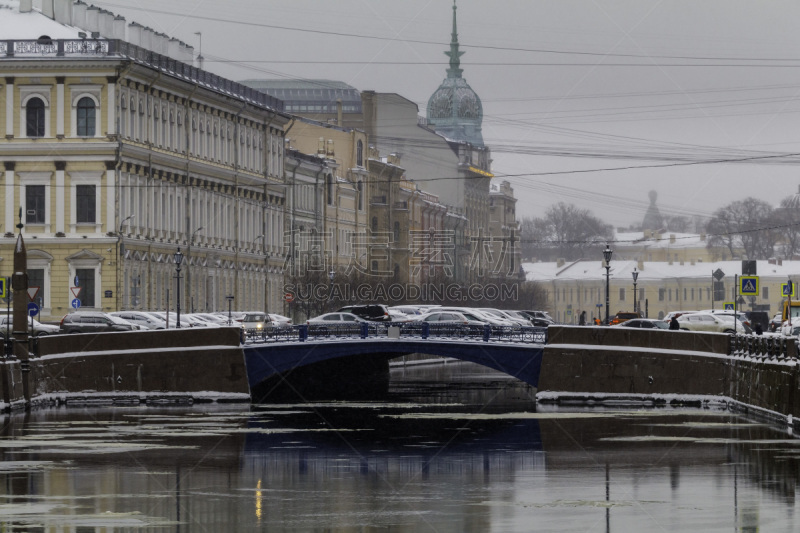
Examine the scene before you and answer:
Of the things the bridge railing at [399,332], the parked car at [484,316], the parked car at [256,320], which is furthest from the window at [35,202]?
the bridge railing at [399,332]

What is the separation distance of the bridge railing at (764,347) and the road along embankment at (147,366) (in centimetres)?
1753

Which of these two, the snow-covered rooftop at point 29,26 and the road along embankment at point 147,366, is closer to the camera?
the road along embankment at point 147,366

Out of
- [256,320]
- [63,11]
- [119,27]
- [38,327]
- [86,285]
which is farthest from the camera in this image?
[119,27]

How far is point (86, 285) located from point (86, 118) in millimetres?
8284

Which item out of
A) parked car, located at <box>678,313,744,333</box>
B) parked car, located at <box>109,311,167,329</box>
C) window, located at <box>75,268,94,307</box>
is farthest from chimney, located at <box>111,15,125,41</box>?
parked car, located at <box>678,313,744,333</box>

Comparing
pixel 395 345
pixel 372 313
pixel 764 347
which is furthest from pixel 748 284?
pixel 372 313

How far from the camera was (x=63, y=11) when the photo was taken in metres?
93.2

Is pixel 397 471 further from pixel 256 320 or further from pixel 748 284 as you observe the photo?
pixel 256 320

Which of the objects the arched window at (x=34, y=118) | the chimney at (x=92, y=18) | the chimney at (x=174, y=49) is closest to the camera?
the arched window at (x=34, y=118)

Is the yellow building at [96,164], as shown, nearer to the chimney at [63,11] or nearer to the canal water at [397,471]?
the chimney at [63,11]

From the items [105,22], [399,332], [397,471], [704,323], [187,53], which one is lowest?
[397,471]

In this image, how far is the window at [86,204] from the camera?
88.7 metres

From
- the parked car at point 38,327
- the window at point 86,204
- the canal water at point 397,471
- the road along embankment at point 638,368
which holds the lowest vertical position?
the canal water at point 397,471

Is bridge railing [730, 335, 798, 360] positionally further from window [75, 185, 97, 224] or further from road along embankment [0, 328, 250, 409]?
window [75, 185, 97, 224]
